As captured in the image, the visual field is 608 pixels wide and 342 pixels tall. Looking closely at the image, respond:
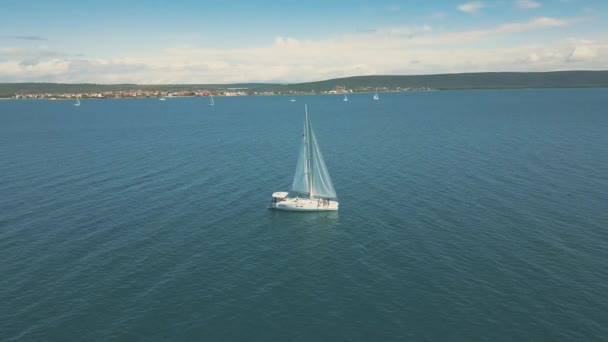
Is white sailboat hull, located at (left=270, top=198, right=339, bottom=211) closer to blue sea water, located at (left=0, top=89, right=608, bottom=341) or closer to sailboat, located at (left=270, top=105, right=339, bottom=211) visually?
sailboat, located at (left=270, top=105, right=339, bottom=211)

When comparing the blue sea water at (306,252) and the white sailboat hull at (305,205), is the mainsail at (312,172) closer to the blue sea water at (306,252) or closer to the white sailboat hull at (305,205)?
the white sailboat hull at (305,205)

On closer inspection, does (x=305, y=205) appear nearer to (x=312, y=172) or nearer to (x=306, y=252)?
(x=312, y=172)

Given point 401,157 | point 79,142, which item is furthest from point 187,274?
point 79,142

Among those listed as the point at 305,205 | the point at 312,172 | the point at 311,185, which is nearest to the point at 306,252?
the point at 305,205

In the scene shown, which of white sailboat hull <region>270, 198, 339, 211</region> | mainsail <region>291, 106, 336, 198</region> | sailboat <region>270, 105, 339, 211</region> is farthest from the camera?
mainsail <region>291, 106, 336, 198</region>

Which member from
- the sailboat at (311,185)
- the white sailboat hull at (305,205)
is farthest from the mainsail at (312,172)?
the white sailboat hull at (305,205)

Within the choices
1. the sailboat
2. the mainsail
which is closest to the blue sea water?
the sailboat

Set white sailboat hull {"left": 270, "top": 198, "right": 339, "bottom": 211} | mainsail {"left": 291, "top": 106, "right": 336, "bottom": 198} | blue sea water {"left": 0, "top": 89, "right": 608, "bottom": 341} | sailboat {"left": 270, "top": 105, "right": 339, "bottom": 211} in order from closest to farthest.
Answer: blue sea water {"left": 0, "top": 89, "right": 608, "bottom": 341} → white sailboat hull {"left": 270, "top": 198, "right": 339, "bottom": 211} → sailboat {"left": 270, "top": 105, "right": 339, "bottom": 211} → mainsail {"left": 291, "top": 106, "right": 336, "bottom": 198}
